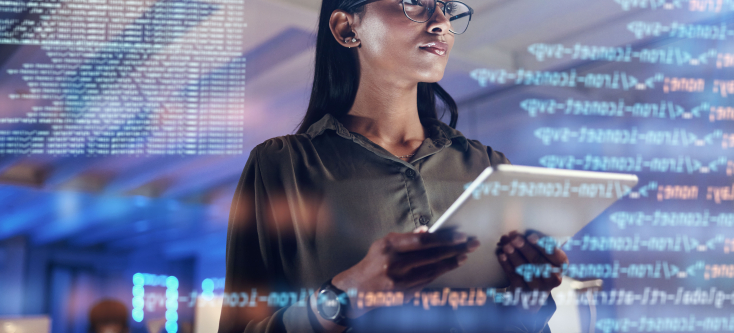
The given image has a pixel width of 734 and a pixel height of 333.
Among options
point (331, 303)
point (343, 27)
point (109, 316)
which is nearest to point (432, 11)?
point (343, 27)

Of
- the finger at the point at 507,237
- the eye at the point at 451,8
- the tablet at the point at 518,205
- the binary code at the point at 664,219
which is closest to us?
the tablet at the point at 518,205

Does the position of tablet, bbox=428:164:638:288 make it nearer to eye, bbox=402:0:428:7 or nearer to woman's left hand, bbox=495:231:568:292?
woman's left hand, bbox=495:231:568:292

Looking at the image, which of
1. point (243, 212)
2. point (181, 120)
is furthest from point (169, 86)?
point (243, 212)

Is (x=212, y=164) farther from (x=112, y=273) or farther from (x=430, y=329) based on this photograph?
(x=430, y=329)

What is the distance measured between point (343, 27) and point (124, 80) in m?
0.42

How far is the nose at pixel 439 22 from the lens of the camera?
785mm

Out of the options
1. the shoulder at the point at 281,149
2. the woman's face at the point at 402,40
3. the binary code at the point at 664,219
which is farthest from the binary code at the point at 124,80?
the binary code at the point at 664,219

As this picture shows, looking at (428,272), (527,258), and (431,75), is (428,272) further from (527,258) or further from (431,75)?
(431,75)

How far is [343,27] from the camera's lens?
82cm

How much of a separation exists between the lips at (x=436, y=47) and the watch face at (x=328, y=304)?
0.40 m

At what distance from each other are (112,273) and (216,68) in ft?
1.36

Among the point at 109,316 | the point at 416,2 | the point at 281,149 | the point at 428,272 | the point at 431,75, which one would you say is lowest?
the point at 109,316

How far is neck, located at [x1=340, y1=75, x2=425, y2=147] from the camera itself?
0.82 metres

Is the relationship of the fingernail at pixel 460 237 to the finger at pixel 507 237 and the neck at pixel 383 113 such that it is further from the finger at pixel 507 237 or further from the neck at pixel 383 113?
the neck at pixel 383 113
